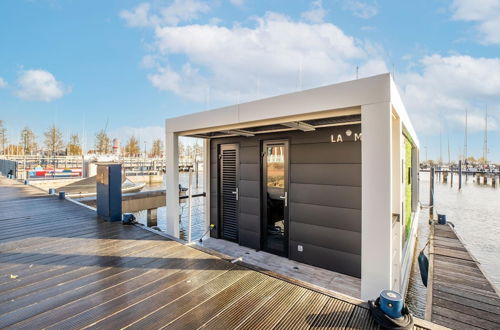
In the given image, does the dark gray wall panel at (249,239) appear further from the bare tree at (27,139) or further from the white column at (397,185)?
the bare tree at (27,139)

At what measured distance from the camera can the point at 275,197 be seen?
402 centimetres

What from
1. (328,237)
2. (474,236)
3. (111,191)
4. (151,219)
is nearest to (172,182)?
(111,191)

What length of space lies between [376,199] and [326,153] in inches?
68.0

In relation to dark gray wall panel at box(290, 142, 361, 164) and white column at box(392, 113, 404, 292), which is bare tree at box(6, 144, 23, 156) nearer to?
dark gray wall panel at box(290, 142, 361, 164)

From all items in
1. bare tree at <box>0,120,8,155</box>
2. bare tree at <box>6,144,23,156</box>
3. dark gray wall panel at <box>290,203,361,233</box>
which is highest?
bare tree at <box>0,120,8,155</box>

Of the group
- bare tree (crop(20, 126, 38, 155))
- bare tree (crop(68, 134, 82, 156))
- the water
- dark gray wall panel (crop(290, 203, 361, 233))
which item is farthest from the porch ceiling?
bare tree (crop(68, 134, 82, 156))

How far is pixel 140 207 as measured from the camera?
24.3ft

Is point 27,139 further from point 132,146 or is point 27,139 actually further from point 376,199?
point 376,199

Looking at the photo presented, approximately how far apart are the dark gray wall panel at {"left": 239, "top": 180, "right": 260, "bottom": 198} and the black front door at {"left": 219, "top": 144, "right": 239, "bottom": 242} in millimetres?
149

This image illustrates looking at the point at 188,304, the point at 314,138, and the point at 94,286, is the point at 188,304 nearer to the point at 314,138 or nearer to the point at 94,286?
the point at 94,286

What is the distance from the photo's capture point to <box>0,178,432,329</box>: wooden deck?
57.8 inches

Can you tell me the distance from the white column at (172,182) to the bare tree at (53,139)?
90.4 feet

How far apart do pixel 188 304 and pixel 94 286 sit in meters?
0.88

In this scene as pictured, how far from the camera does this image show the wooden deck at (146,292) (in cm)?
147
